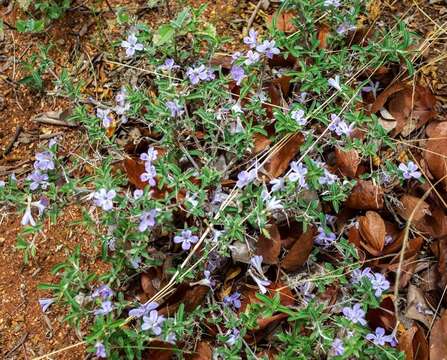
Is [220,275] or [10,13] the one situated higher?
[10,13]

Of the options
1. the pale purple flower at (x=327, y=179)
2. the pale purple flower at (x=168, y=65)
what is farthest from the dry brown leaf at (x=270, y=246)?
the pale purple flower at (x=168, y=65)

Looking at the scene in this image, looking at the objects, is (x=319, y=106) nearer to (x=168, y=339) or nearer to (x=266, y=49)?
(x=266, y=49)

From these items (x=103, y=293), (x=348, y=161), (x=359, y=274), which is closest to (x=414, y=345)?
(x=359, y=274)

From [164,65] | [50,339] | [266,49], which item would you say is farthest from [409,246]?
[50,339]

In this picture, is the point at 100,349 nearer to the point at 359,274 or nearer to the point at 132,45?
the point at 359,274

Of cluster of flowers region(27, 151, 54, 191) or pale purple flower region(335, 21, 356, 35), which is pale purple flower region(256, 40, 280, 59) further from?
cluster of flowers region(27, 151, 54, 191)

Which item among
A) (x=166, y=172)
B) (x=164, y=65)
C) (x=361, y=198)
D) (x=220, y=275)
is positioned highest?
(x=164, y=65)
